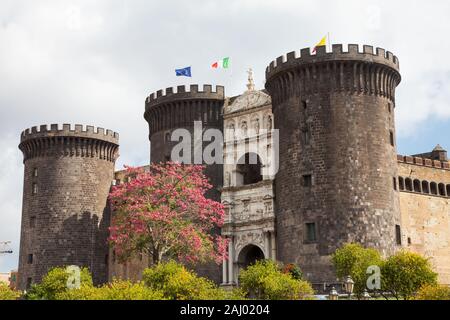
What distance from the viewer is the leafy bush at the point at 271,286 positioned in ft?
111

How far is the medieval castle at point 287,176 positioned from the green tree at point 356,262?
4.32m

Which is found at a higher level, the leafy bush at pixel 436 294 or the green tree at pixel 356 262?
the green tree at pixel 356 262

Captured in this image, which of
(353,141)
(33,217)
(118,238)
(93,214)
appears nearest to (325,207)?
(353,141)

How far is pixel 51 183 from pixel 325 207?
88.9 feet

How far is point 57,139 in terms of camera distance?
6431 centimetres

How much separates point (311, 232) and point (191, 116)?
52.5 ft

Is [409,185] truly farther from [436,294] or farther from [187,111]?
[436,294]

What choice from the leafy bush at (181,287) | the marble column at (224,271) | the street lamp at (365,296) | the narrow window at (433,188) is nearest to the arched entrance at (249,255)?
the marble column at (224,271)

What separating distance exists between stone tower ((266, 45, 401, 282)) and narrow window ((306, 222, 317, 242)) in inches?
2.7

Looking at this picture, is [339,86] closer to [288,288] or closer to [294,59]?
[294,59]

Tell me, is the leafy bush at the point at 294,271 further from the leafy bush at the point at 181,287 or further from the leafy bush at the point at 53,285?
the leafy bush at the point at 53,285

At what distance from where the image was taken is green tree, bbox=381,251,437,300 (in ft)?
117

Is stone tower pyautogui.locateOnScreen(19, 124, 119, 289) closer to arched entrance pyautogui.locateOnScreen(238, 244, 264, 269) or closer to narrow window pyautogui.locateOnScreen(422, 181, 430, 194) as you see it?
arched entrance pyautogui.locateOnScreen(238, 244, 264, 269)

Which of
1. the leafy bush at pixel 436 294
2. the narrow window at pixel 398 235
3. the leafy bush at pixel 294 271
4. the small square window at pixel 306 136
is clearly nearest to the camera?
the leafy bush at pixel 436 294
